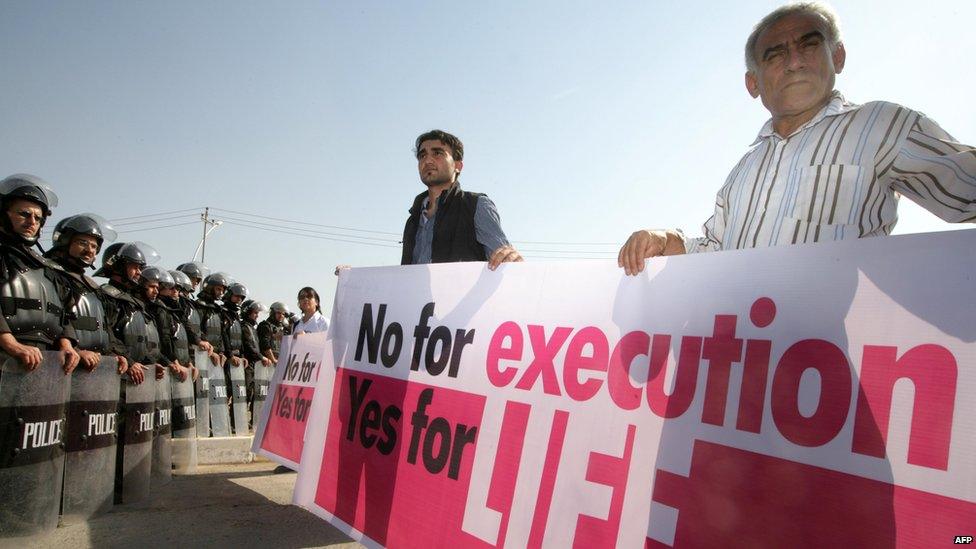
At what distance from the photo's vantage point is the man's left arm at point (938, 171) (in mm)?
1373

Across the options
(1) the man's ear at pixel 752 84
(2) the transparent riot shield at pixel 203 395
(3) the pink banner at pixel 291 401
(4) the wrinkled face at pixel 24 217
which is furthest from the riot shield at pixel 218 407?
(1) the man's ear at pixel 752 84

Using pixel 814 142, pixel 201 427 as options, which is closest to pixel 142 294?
pixel 201 427

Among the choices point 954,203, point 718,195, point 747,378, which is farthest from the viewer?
point 718,195

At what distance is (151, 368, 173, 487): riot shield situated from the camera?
552 cm

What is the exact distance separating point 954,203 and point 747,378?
28.3 inches

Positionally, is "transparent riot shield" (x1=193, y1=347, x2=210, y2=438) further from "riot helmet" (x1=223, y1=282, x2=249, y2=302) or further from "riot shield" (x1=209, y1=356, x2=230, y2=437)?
"riot helmet" (x1=223, y1=282, x2=249, y2=302)

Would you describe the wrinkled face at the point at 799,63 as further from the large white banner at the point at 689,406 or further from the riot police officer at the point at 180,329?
the riot police officer at the point at 180,329

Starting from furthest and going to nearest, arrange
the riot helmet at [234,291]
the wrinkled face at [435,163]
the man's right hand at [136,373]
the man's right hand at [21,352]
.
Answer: the riot helmet at [234,291] → the man's right hand at [136,373] → the man's right hand at [21,352] → the wrinkled face at [435,163]

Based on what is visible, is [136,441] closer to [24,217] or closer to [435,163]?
[24,217]

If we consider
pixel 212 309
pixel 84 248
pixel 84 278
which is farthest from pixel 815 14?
pixel 212 309

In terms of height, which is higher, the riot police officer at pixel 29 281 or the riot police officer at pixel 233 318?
the riot police officer at pixel 29 281

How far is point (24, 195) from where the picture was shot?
502 cm

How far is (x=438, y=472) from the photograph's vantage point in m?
2.27

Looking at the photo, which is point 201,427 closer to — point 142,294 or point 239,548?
point 142,294
